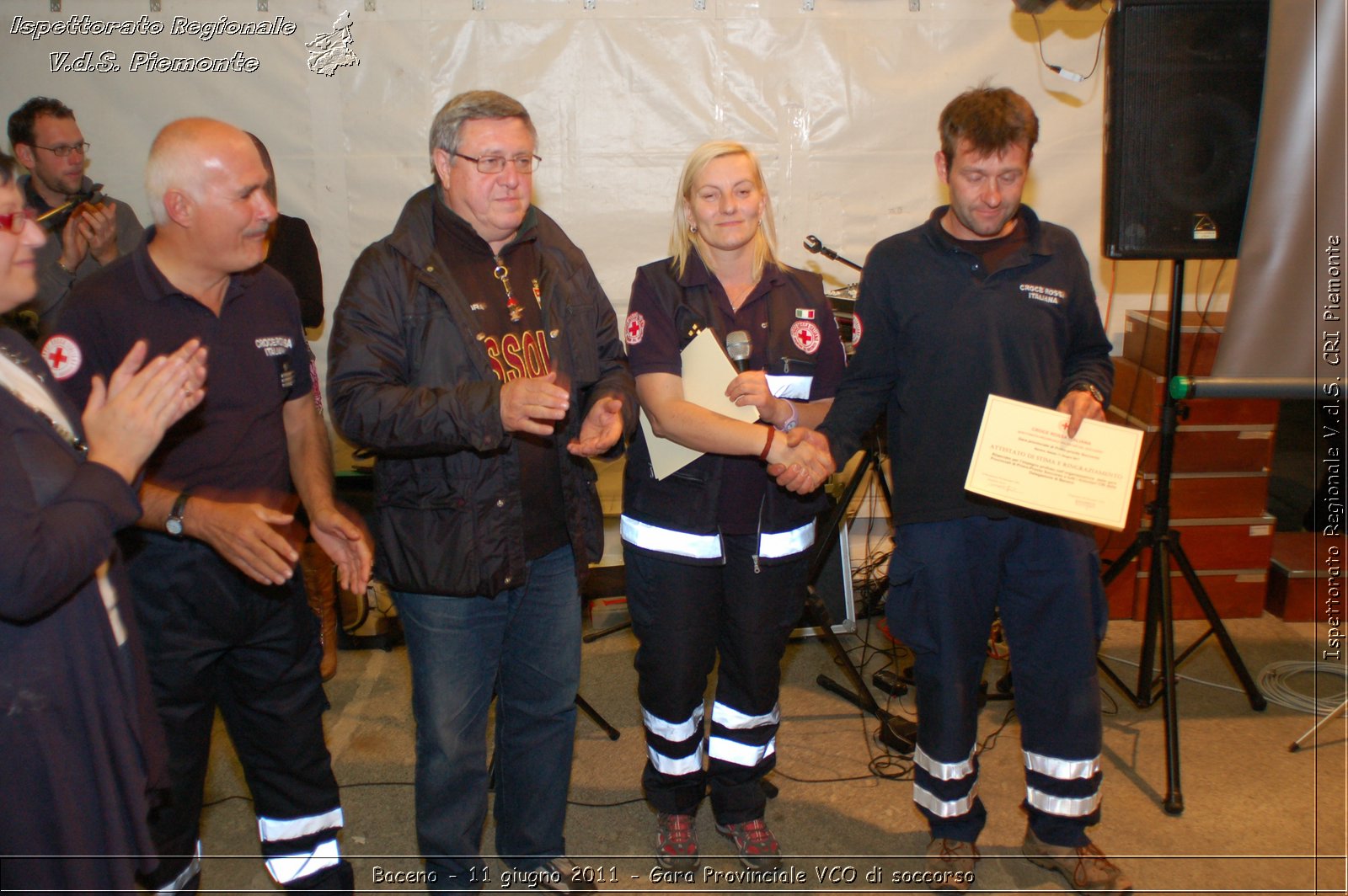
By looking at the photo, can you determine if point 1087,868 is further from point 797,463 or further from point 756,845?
point 797,463

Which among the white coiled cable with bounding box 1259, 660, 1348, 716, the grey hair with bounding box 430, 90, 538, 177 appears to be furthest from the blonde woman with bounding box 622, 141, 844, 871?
the white coiled cable with bounding box 1259, 660, 1348, 716

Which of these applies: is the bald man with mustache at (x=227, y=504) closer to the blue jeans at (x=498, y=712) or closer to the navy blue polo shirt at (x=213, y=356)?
the navy blue polo shirt at (x=213, y=356)

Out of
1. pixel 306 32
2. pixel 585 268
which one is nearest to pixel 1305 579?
pixel 585 268

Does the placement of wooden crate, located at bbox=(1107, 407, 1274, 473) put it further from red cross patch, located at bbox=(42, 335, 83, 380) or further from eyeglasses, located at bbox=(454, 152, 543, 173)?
red cross patch, located at bbox=(42, 335, 83, 380)

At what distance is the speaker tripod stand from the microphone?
137cm

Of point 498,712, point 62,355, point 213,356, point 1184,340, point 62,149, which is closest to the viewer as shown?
point 62,355

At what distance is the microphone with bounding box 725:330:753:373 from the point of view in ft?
8.20

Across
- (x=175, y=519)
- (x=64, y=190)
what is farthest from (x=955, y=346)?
(x=64, y=190)

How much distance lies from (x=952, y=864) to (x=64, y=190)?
3.98 m

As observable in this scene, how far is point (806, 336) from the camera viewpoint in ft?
8.59

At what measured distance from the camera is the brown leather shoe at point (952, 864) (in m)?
2.64

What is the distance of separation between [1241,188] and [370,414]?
2.59m

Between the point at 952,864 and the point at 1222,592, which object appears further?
the point at 1222,592

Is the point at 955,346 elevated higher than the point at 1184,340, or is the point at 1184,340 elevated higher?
the point at 955,346
